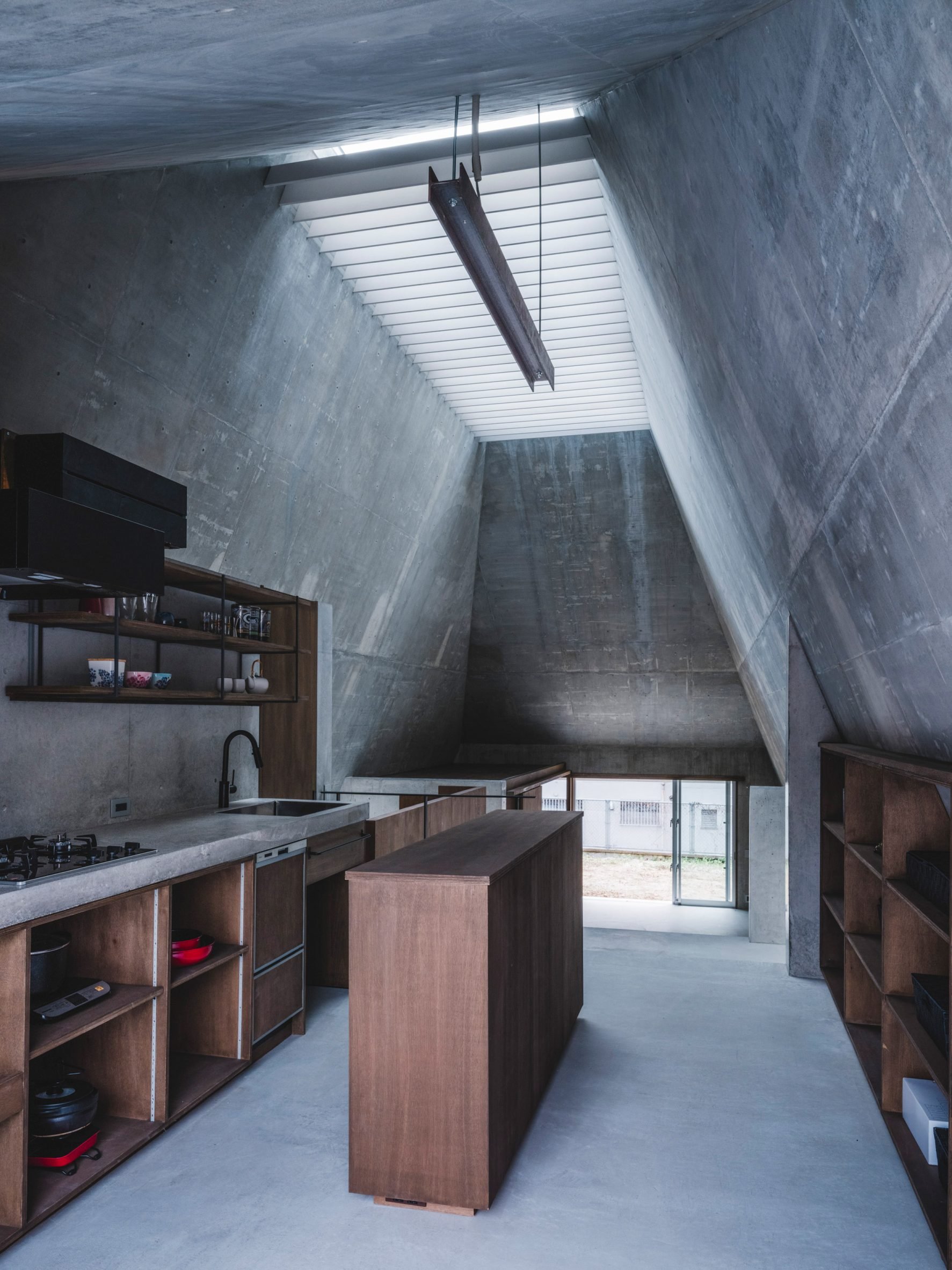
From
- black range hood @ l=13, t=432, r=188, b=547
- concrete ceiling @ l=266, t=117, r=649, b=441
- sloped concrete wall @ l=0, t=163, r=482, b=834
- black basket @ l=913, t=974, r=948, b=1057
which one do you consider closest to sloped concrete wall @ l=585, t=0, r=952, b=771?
concrete ceiling @ l=266, t=117, r=649, b=441

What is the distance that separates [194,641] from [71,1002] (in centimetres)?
185

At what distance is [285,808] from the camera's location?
16.7ft

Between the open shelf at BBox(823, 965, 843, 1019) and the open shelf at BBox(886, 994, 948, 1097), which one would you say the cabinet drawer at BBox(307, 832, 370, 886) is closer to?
the open shelf at BBox(886, 994, 948, 1097)

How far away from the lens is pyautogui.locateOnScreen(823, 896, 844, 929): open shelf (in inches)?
174

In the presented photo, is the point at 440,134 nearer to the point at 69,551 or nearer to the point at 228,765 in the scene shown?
the point at 69,551

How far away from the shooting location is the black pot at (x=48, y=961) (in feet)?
9.14

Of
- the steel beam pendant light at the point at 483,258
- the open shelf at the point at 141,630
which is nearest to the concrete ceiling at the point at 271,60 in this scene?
the steel beam pendant light at the point at 483,258

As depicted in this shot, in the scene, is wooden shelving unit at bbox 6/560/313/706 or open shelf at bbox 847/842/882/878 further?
open shelf at bbox 847/842/882/878

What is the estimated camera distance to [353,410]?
5.71 m

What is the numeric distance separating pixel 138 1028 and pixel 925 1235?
8.50 feet

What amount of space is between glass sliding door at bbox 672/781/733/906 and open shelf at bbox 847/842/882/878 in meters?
6.63

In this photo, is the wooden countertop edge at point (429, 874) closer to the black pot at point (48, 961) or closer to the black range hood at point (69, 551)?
the black pot at point (48, 961)

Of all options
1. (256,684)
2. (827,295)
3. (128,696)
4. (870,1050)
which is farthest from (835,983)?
(827,295)

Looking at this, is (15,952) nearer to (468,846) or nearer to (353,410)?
(468,846)
